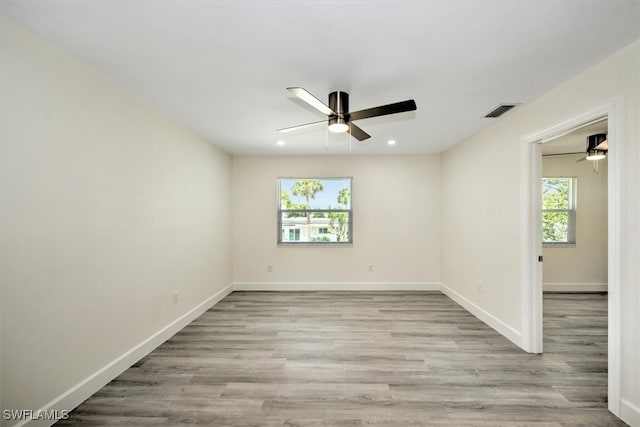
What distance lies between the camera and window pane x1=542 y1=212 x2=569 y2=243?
16.9ft

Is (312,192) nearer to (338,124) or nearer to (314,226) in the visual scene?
(314,226)

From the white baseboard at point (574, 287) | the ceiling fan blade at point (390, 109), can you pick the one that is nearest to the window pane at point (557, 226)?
the white baseboard at point (574, 287)

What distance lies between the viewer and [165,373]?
7.95 feet

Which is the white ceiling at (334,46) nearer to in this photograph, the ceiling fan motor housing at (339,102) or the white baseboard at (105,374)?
the ceiling fan motor housing at (339,102)

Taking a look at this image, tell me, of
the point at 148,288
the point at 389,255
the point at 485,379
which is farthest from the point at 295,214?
the point at 485,379

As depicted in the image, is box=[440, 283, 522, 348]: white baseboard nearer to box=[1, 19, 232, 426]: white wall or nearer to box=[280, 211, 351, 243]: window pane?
box=[280, 211, 351, 243]: window pane

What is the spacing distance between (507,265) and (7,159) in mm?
4220

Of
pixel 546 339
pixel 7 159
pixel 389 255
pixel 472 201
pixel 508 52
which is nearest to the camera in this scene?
pixel 7 159

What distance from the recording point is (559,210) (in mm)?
5148

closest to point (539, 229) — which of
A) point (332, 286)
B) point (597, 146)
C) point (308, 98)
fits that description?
point (597, 146)

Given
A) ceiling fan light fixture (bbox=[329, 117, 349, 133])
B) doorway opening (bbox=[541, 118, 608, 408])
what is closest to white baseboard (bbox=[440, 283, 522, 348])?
doorway opening (bbox=[541, 118, 608, 408])

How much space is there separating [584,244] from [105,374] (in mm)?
7025

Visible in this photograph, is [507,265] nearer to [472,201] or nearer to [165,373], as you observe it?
[472,201]

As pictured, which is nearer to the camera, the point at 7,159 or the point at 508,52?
the point at 7,159
